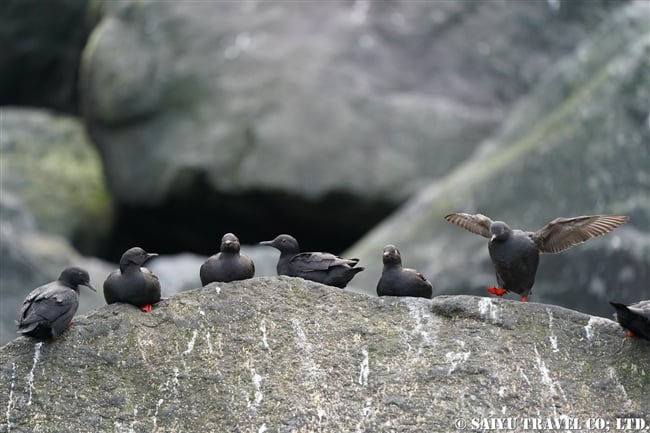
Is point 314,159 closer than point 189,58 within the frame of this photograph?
Yes

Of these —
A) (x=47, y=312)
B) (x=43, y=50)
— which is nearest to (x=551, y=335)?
(x=47, y=312)

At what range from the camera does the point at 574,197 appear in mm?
14812

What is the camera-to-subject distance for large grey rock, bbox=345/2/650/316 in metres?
14.1

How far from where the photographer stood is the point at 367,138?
726 inches

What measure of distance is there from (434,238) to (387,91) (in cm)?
412

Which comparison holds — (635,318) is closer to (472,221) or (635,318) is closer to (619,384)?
(619,384)

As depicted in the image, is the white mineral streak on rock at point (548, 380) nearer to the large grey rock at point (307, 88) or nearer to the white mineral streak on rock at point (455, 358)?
the white mineral streak on rock at point (455, 358)

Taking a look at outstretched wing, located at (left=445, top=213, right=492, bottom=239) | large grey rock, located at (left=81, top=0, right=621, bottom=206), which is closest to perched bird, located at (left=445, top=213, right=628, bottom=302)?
outstretched wing, located at (left=445, top=213, right=492, bottom=239)

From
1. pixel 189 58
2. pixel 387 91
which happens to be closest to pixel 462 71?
pixel 387 91

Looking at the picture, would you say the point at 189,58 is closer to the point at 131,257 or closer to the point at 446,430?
the point at 131,257

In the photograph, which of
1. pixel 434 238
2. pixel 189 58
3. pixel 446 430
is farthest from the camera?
pixel 189 58

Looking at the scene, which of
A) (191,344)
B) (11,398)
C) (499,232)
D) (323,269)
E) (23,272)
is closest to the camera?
(11,398)

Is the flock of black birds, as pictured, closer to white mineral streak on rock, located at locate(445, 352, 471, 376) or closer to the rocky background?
white mineral streak on rock, located at locate(445, 352, 471, 376)

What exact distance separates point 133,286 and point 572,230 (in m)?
3.56
